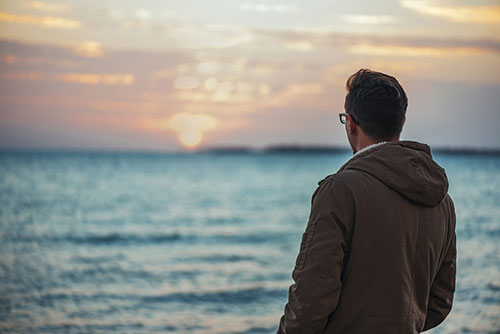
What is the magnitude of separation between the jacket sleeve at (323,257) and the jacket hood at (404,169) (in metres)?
0.14

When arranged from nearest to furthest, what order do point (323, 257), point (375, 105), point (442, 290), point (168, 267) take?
1. point (323, 257)
2. point (375, 105)
3. point (442, 290)
4. point (168, 267)

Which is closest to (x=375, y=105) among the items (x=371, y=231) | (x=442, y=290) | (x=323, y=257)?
(x=371, y=231)

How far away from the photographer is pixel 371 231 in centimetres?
206

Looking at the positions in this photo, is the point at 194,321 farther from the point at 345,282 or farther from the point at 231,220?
the point at 231,220

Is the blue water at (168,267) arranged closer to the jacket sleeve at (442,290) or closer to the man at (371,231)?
the jacket sleeve at (442,290)

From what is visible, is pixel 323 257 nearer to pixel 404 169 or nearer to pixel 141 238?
pixel 404 169

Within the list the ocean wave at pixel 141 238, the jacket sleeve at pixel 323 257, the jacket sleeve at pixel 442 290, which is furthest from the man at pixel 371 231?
the ocean wave at pixel 141 238

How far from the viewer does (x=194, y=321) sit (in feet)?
29.1

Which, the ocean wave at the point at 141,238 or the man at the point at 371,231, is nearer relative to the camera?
the man at the point at 371,231

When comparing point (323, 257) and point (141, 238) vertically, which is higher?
point (323, 257)

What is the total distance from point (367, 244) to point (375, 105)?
483mm

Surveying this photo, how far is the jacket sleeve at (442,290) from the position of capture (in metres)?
2.40

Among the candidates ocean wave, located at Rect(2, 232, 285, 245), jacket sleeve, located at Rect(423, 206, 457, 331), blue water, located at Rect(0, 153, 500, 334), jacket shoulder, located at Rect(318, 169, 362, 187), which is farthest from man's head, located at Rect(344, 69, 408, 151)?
ocean wave, located at Rect(2, 232, 285, 245)

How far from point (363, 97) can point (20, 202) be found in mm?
31147
